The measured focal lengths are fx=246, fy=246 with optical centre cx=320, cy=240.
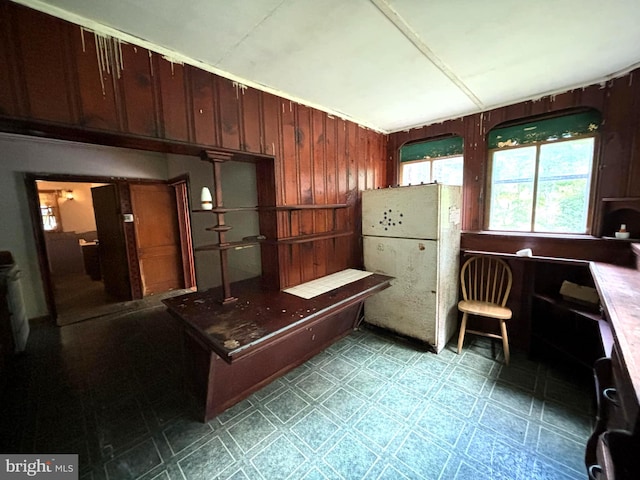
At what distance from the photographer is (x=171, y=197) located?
4.60 meters

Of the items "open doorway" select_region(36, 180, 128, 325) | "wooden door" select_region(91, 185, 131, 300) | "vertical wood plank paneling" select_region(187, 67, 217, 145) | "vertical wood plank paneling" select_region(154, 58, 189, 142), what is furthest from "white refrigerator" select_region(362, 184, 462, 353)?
"open doorway" select_region(36, 180, 128, 325)

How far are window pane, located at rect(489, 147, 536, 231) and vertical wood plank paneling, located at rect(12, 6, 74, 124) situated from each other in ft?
11.5

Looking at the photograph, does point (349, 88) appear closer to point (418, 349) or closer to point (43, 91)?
point (43, 91)

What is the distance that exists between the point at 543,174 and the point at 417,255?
1.48 m

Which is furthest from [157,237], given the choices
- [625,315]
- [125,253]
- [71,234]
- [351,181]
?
[625,315]

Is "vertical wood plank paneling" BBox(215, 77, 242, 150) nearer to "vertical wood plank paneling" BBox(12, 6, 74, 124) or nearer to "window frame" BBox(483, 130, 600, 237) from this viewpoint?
"vertical wood plank paneling" BBox(12, 6, 74, 124)

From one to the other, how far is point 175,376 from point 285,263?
1.44 m

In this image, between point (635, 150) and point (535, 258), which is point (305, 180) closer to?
point (535, 258)

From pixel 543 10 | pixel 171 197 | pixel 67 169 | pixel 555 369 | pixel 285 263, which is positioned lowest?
pixel 555 369

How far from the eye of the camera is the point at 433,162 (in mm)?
3141

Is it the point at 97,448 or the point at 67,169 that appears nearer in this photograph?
the point at 97,448

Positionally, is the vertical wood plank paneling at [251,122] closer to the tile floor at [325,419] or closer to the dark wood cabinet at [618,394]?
the tile floor at [325,419]

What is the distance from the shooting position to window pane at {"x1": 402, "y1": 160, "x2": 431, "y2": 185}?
3207 millimetres

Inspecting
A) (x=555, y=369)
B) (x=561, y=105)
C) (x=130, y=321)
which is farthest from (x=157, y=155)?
(x=555, y=369)
